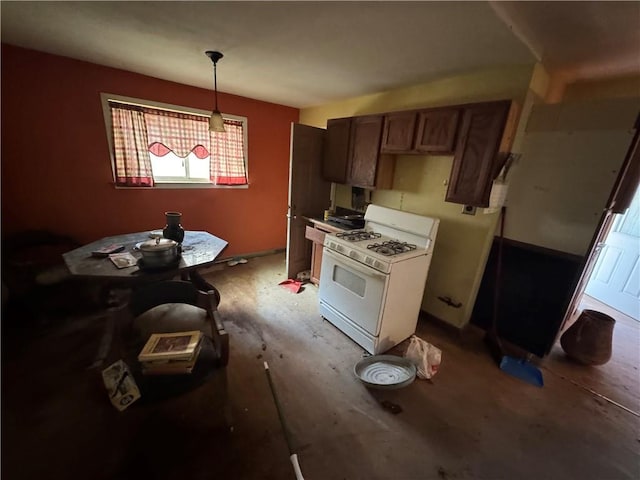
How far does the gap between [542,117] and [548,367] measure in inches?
81.8

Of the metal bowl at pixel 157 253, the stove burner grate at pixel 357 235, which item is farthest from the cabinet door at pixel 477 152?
the metal bowl at pixel 157 253

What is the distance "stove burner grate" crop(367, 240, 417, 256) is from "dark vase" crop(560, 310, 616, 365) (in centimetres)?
158

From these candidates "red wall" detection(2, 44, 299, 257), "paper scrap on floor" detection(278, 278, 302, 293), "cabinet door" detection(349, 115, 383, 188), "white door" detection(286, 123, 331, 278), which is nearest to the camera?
"red wall" detection(2, 44, 299, 257)

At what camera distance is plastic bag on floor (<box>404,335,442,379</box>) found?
6.47ft

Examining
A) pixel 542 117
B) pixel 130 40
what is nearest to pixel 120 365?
pixel 130 40

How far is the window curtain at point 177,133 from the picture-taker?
9.53 ft

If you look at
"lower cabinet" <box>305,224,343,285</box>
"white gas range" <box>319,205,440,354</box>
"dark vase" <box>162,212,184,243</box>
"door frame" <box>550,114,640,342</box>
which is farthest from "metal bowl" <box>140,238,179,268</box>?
"door frame" <box>550,114,640,342</box>

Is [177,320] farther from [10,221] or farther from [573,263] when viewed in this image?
[573,263]

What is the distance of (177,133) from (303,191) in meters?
1.68

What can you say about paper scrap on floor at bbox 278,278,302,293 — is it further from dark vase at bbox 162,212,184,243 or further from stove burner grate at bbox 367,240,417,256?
dark vase at bbox 162,212,184,243

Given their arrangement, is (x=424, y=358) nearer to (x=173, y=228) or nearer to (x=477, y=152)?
(x=477, y=152)

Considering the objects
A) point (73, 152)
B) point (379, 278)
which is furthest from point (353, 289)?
point (73, 152)

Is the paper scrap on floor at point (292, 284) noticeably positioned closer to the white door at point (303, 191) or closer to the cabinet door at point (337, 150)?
the white door at point (303, 191)

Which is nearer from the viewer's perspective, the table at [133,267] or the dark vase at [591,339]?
the table at [133,267]
